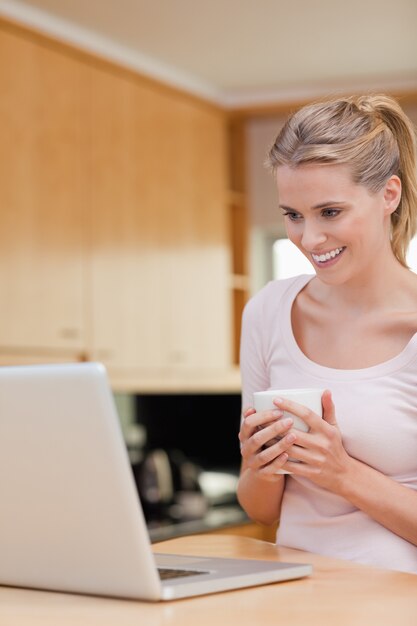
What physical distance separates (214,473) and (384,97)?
131 inches

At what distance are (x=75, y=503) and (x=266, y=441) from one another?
1.13 ft

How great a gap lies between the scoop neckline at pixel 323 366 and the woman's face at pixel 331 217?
14 centimetres

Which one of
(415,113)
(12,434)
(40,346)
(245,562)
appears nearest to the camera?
(12,434)

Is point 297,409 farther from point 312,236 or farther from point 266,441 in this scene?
point 312,236

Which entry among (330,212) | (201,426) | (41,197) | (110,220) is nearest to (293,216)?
(330,212)

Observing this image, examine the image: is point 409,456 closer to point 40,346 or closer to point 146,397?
point 40,346

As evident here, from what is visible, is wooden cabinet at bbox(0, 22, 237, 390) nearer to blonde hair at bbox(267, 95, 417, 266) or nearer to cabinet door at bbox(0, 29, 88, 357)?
cabinet door at bbox(0, 29, 88, 357)

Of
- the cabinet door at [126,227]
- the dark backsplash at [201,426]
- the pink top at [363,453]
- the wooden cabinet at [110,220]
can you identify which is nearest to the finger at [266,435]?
the pink top at [363,453]

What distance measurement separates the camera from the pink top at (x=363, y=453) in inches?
60.0

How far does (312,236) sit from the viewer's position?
152 cm

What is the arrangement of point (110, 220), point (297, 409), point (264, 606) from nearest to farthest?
point (264, 606), point (297, 409), point (110, 220)

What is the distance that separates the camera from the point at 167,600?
115 cm

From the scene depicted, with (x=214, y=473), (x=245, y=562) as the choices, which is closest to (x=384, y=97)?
(x=245, y=562)

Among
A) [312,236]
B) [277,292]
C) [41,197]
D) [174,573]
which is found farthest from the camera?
[41,197]
